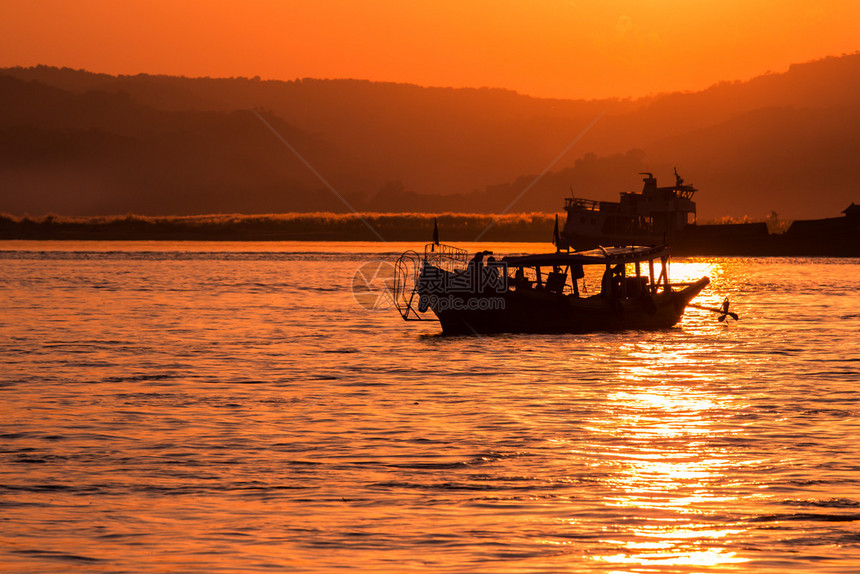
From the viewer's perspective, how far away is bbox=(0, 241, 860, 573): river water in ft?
38.0

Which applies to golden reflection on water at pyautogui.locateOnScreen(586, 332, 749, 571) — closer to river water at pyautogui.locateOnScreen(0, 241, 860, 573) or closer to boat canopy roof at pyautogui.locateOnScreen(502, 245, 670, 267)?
river water at pyautogui.locateOnScreen(0, 241, 860, 573)

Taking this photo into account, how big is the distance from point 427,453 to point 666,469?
12.3 feet

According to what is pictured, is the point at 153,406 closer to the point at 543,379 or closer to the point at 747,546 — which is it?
the point at 543,379

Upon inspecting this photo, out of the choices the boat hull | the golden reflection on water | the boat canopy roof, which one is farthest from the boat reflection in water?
the boat canopy roof

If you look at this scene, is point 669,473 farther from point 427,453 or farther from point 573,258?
point 573,258

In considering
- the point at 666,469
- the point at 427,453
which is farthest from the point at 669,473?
the point at 427,453

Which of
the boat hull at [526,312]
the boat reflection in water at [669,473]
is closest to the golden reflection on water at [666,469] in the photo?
the boat reflection in water at [669,473]

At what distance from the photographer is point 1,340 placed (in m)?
35.3

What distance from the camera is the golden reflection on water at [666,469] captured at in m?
11.4

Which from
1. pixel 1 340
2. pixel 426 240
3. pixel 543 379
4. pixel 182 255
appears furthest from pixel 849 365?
pixel 426 240

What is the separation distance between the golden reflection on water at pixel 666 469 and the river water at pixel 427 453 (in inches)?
2.1

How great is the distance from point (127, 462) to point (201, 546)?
5070mm

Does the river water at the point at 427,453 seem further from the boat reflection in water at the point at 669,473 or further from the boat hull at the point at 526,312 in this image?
the boat hull at the point at 526,312

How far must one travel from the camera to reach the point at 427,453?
16828 mm
